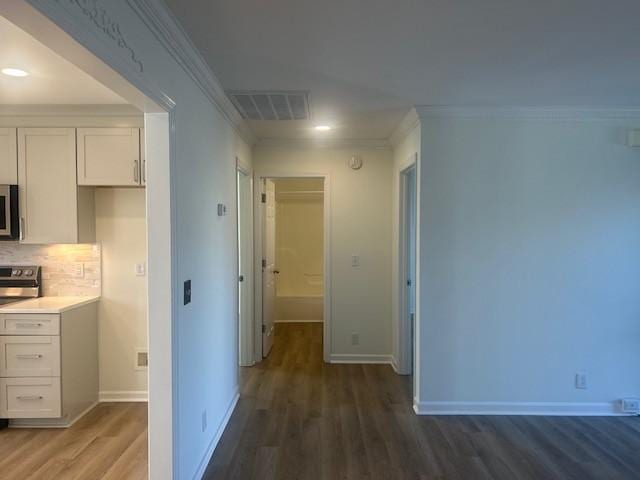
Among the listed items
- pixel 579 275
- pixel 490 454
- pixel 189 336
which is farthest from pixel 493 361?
pixel 189 336

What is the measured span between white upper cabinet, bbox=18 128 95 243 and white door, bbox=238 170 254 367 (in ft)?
5.14

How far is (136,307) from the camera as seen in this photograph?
3447 millimetres

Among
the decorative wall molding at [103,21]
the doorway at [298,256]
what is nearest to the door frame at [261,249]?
the doorway at [298,256]

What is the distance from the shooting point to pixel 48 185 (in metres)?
3.15

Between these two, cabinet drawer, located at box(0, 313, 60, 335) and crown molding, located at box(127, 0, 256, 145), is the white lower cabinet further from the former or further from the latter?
crown molding, located at box(127, 0, 256, 145)

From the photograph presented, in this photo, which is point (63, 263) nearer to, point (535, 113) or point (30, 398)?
point (30, 398)

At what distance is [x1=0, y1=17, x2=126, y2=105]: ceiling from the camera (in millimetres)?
2002

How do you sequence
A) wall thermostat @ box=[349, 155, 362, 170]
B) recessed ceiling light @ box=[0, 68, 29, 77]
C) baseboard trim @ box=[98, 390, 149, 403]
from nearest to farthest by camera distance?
recessed ceiling light @ box=[0, 68, 29, 77] → baseboard trim @ box=[98, 390, 149, 403] → wall thermostat @ box=[349, 155, 362, 170]

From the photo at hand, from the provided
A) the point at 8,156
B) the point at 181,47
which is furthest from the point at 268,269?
the point at 181,47

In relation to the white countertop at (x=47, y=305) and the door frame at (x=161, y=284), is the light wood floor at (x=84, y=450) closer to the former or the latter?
the door frame at (x=161, y=284)

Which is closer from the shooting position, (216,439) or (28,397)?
(216,439)

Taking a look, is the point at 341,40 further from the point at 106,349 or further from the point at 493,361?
the point at 106,349

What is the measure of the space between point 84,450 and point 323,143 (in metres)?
3.41

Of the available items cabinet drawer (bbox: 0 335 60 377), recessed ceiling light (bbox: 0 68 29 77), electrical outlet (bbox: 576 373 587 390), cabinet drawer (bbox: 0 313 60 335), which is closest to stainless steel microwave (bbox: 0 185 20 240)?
cabinet drawer (bbox: 0 313 60 335)
